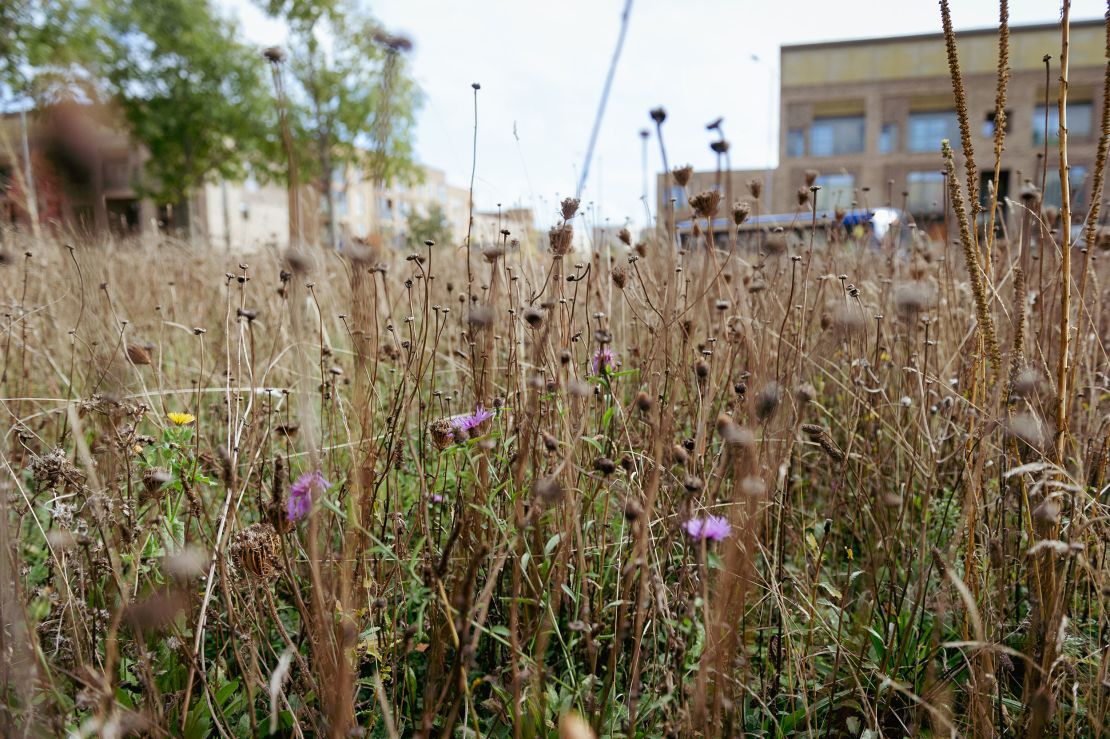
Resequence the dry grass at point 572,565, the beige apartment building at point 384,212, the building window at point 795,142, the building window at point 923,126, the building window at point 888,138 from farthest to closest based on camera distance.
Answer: the building window at point 795,142
the building window at point 888,138
the building window at point 923,126
the beige apartment building at point 384,212
the dry grass at point 572,565

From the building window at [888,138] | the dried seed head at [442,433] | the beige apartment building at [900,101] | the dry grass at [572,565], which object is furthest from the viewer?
the building window at [888,138]

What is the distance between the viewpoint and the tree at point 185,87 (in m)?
16.3

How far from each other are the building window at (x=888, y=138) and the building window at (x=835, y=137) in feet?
2.88

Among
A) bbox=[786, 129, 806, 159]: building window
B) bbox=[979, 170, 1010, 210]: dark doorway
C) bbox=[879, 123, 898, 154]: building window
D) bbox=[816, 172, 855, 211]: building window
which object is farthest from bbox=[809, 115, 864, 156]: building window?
bbox=[979, 170, 1010, 210]: dark doorway

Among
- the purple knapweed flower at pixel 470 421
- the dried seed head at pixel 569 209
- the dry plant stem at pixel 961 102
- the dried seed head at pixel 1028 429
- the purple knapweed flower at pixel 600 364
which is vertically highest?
the dry plant stem at pixel 961 102

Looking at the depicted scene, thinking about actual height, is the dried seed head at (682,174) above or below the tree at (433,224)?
below

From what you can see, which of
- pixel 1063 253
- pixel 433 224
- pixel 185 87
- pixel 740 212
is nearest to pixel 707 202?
pixel 740 212

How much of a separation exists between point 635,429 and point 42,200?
367 inches

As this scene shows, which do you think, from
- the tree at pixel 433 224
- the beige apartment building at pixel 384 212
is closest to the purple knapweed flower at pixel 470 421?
the beige apartment building at pixel 384 212

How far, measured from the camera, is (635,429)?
1551 millimetres

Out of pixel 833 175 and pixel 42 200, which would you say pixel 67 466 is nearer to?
pixel 42 200

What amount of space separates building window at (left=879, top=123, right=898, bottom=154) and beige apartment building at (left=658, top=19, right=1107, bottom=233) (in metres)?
0.04

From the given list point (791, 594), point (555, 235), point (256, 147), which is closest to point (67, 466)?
point (555, 235)

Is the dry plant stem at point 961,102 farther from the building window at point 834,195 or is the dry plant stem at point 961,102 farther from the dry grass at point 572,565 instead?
the building window at point 834,195
